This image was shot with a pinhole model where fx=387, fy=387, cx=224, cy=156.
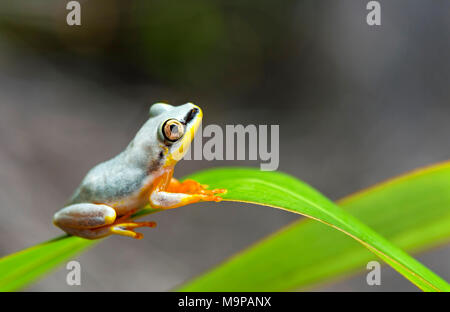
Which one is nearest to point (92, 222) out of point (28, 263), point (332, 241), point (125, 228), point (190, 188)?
point (125, 228)

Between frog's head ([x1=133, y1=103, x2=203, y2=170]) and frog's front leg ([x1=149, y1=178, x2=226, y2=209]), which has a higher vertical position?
frog's head ([x1=133, y1=103, x2=203, y2=170])

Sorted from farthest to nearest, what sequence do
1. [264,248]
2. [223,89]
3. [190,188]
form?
1. [223,89]
2. [190,188]
3. [264,248]

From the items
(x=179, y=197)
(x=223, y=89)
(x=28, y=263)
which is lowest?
(x=28, y=263)

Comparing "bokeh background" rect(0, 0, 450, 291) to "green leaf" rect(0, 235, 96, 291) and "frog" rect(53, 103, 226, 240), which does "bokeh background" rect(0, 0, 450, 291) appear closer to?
"frog" rect(53, 103, 226, 240)

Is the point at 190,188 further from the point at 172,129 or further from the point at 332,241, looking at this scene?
the point at 332,241

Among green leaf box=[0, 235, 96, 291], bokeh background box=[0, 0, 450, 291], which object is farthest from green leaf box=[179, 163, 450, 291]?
bokeh background box=[0, 0, 450, 291]

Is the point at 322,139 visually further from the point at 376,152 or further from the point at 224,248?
the point at 224,248

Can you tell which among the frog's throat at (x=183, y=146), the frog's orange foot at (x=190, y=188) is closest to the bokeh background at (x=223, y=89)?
the frog's orange foot at (x=190, y=188)

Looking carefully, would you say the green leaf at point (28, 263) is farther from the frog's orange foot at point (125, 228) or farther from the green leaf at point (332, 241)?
the green leaf at point (332, 241)
